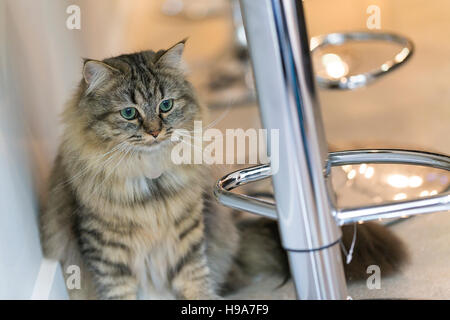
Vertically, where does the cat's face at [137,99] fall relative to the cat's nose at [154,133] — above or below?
above

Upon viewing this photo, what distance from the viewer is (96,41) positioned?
1768mm

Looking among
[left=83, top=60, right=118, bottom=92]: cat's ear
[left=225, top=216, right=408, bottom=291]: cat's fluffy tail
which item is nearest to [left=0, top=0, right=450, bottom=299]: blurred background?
[left=225, top=216, right=408, bottom=291]: cat's fluffy tail

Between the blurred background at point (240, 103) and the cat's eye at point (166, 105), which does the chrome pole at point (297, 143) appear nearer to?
the blurred background at point (240, 103)

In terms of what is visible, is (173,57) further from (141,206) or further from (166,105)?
(141,206)

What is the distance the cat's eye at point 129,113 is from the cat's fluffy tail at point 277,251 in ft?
1.48

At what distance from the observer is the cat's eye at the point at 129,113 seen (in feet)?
3.49

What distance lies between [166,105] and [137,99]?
6 centimetres

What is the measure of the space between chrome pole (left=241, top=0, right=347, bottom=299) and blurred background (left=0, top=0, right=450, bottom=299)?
0.53ft

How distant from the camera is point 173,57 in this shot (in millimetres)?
1054

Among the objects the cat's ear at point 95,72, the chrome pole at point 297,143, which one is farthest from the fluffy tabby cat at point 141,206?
the chrome pole at point 297,143

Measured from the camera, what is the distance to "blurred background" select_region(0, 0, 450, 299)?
1.16m

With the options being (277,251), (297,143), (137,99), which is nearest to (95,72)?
(137,99)

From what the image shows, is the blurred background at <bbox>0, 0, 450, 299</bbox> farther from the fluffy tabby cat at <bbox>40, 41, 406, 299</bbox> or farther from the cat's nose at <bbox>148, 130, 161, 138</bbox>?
the cat's nose at <bbox>148, 130, 161, 138</bbox>

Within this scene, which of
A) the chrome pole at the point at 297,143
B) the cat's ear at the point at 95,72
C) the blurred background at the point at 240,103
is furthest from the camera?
the blurred background at the point at 240,103
